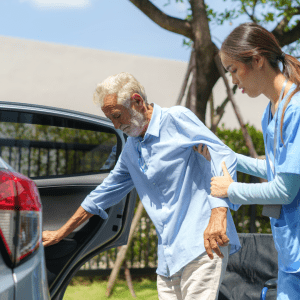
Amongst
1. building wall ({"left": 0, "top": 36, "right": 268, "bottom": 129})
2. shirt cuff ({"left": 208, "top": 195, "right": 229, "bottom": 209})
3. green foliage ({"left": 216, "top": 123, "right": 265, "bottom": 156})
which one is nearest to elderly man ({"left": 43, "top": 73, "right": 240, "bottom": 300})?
shirt cuff ({"left": 208, "top": 195, "right": 229, "bottom": 209})

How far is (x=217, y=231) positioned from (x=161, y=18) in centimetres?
336

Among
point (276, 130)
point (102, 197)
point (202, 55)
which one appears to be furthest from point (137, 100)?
point (202, 55)

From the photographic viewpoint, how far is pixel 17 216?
1193 mm

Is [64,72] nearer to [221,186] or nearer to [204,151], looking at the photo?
[204,151]

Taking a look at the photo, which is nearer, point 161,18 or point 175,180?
point 175,180

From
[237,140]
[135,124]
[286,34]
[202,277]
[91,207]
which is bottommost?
[237,140]

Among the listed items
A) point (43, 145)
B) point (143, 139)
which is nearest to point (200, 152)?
point (143, 139)

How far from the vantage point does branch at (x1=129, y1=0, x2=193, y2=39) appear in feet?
14.4

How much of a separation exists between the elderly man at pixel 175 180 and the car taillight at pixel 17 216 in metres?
0.69

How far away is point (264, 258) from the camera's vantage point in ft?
8.21

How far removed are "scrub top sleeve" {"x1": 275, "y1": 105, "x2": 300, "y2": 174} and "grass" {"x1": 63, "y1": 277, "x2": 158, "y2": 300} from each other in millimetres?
3175

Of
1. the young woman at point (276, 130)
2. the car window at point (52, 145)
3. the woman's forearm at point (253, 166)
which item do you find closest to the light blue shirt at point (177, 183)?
the woman's forearm at point (253, 166)

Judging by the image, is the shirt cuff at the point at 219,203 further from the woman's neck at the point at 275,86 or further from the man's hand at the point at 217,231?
the woman's neck at the point at 275,86

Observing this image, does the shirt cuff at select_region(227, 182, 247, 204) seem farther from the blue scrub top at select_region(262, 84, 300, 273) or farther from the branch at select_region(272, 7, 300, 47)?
the branch at select_region(272, 7, 300, 47)
